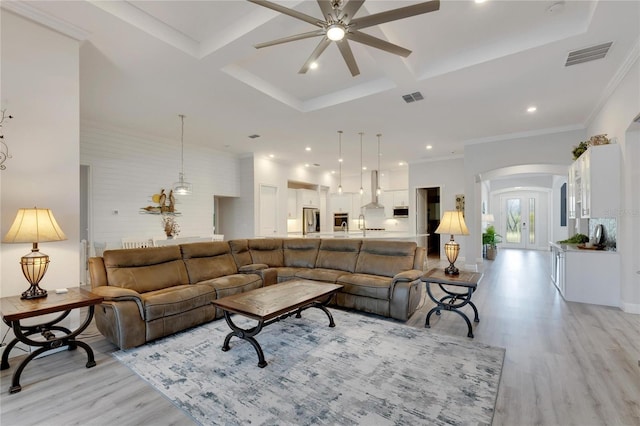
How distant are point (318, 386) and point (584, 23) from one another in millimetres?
4238

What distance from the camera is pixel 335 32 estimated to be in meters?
2.22

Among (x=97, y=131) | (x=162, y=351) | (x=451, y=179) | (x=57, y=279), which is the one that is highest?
(x=97, y=131)

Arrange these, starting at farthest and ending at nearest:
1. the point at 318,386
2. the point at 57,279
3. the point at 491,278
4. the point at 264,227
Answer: the point at 264,227 → the point at 491,278 → the point at 57,279 → the point at 318,386

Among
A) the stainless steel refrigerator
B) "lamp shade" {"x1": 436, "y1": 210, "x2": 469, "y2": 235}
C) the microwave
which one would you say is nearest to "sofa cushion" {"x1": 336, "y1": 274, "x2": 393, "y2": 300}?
"lamp shade" {"x1": 436, "y1": 210, "x2": 469, "y2": 235}

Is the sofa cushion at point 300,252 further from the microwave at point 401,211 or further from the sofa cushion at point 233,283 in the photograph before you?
the microwave at point 401,211

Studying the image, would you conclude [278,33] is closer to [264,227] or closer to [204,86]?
[204,86]

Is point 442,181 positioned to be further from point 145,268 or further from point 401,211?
point 145,268

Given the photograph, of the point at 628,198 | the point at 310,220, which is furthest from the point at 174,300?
the point at 310,220

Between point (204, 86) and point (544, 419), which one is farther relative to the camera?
point (204, 86)

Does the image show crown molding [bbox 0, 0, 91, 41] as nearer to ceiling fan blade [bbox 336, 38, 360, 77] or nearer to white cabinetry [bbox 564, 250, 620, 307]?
ceiling fan blade [bbox 336, 38, 360, 77]

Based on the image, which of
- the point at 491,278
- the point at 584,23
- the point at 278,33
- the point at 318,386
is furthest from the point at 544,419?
the point at 491,278

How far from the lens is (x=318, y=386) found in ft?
7.32

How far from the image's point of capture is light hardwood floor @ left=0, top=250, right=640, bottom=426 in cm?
192

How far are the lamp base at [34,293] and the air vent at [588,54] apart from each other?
5.91 metres
